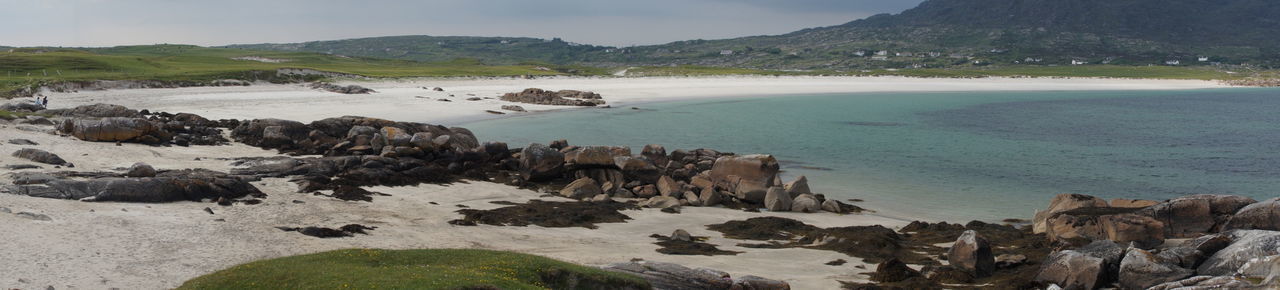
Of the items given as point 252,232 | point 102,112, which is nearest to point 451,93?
point 102,112

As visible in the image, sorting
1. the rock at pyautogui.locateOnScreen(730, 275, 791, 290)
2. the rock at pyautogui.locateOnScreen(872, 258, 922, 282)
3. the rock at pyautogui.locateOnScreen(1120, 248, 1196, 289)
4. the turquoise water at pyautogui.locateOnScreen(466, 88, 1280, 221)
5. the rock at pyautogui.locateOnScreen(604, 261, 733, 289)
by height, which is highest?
the rock at pyautogui.locateOnScreen(1120, 248, 1196, 289)

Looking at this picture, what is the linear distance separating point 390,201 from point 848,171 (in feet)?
70.5

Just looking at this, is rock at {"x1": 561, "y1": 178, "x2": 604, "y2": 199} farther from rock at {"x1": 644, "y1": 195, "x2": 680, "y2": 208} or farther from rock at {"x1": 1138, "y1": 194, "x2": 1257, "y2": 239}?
Answer: rock at {"x1": 1138, "y1": 194, "x2": 1257, "y2": 239}

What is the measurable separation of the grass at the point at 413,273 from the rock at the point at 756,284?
191 cm

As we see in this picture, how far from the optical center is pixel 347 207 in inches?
930

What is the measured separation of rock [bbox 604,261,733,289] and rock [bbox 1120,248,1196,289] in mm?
7668

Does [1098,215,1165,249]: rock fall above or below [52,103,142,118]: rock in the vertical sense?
below

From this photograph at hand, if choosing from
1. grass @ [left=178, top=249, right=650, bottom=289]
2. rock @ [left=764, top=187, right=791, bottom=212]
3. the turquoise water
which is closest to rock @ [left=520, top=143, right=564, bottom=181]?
rock @ [left=764, top=187, right=791, bottom=212]

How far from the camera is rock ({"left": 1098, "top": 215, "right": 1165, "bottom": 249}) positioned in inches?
792

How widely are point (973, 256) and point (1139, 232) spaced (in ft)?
16.4

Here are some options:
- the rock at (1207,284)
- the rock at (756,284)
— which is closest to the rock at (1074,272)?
the rock at (1207,284)

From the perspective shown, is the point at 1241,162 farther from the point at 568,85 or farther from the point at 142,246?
the point at 568,85

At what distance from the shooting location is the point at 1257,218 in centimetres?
2098

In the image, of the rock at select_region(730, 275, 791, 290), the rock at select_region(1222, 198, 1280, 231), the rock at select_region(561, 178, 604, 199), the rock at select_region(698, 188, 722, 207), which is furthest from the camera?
the rock at select_region(561, 178, 604, 199)
